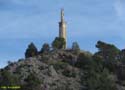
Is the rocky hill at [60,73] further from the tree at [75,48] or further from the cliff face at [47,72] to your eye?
the tree at [75,48]

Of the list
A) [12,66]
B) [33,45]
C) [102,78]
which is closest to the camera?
[102,78]

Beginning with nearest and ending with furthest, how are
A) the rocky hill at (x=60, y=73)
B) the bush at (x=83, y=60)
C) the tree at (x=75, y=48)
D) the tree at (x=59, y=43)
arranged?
the rocky hill at (x=60, y=73) → the bush at (x=83, y=60) → the tree at (x=59, y=43) → the tree at (x=75, y=48)

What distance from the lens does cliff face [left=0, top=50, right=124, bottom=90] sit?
420 feet

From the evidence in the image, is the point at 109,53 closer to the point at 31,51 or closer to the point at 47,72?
the point at 31,51

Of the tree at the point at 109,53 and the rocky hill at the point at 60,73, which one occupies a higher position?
the tree at the point at 109,53

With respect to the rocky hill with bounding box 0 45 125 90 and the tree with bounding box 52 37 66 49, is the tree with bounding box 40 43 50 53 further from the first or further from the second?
the rocky hill with bounding box 0 45 125 90

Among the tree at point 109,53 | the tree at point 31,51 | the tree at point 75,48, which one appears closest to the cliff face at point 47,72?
the tree at point 75,48

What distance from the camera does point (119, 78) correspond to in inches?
5743

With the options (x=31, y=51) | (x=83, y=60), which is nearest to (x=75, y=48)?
(x=83, y=60)

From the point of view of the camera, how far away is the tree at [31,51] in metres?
154

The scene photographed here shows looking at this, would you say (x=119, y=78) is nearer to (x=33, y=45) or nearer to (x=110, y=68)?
(x=110, y=68)

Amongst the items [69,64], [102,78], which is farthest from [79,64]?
[102,78]

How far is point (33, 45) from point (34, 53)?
198 centimetres

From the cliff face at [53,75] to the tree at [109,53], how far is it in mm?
4241
